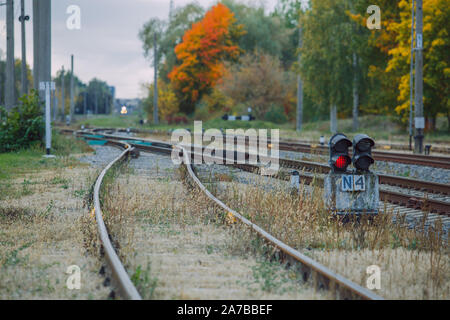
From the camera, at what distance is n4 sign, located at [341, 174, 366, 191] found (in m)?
7.69

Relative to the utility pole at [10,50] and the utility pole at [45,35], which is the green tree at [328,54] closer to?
the utility pole at [10,50]

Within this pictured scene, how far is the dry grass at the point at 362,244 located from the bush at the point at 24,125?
14185 mm

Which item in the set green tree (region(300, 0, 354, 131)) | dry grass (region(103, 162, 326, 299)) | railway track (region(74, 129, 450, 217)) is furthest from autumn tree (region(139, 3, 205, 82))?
dry grass (region(103, 162, 326, 299))

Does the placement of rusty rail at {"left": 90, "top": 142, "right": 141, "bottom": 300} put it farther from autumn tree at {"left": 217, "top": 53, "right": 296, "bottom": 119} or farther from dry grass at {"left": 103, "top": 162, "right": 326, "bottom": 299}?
autumn tree at {"left": 217, "top": 53, "right": 296, "bottom": 119}

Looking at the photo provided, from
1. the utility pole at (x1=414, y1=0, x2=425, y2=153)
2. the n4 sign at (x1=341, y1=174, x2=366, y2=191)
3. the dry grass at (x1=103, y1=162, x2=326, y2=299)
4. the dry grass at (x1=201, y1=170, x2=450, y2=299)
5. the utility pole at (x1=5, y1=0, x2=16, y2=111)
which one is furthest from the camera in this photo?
the utility pole at (x1=5, y1=0, x2=16, y2=111)

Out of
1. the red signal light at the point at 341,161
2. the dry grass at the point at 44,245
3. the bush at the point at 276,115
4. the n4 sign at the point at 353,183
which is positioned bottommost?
the dry grass at the point at 44,245

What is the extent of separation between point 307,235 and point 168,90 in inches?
2206

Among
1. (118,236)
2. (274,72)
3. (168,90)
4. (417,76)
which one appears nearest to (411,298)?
(118,236)

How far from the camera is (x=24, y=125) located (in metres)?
20.9

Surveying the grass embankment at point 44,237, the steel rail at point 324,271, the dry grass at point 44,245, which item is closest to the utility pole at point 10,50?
the grass embankment at point 44,237

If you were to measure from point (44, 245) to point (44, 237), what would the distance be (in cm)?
38

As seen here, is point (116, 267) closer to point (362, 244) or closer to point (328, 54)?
point (362, 244)

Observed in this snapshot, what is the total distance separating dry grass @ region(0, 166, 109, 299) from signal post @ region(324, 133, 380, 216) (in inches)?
137

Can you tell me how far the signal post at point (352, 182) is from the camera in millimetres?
7707
